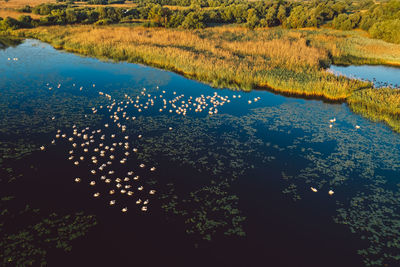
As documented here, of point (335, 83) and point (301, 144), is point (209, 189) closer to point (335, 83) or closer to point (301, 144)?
point (301, 144)

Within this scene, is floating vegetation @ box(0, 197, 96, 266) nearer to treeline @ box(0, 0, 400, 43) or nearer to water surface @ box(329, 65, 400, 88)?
water surface @ box(329, 65, 400, 88)

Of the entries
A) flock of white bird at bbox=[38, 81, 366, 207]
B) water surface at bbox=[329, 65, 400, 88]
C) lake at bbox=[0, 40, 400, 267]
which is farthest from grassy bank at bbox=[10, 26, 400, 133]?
flock of white bird at bbox=[38, 81, 366, 207]

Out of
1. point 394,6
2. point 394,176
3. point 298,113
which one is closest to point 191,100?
point 298,113

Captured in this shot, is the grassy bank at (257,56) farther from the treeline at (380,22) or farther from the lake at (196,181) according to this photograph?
the lake at (196,181)

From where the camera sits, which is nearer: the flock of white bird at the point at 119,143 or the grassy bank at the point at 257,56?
the flock of white bird at the point at 119,143

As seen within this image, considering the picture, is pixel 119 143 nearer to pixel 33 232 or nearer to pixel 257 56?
pixel 33 232

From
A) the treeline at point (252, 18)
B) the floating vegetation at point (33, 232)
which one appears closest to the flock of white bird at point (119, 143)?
the floating vegetation at point (33, 232)

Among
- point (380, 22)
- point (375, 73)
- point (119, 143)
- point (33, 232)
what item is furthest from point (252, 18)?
point (33, 232)
